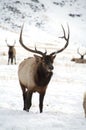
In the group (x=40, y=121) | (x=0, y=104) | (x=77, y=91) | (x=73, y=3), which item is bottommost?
(x=73, y=3)

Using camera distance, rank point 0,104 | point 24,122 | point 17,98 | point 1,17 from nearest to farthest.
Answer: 1. point 24,122
2. point 0,104
3. point 17,98
4. point 1,17

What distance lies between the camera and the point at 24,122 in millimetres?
8945

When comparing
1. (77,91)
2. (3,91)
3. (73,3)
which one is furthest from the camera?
(73,3)

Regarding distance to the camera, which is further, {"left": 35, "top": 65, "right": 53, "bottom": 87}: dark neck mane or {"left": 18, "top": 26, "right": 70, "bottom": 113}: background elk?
{"left": 35, "top": 65, "right": 53, "bottom": 87}: dark neck mane

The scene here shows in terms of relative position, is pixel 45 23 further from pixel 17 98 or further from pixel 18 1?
pixel 17 98

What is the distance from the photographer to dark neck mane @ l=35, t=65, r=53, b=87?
1071cm

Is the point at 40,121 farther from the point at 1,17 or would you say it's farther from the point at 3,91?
the point at 1,17

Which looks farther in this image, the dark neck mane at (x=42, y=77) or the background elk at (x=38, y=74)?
the dark neck mane at (x=42, y=77)

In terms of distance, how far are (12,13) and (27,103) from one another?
137814 millimetres

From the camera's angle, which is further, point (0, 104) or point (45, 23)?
point (45, 23)

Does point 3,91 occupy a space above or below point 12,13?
above

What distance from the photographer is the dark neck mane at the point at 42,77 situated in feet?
35.1

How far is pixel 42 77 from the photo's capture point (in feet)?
35.3

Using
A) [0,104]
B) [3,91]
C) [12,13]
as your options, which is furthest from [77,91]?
[12,13]
